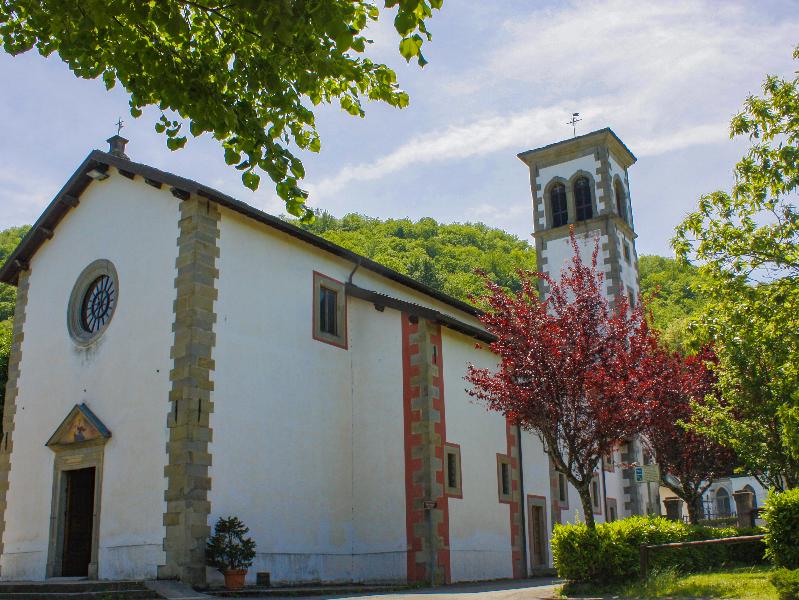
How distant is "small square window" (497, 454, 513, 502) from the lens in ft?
70.8

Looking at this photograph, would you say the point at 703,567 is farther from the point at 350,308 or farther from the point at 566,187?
the point at 566,187

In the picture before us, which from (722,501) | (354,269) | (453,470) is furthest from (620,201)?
(722,501)

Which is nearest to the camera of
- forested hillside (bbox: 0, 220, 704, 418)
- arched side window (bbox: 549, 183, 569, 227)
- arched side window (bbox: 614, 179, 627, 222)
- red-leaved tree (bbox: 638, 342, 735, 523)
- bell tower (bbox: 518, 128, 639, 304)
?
red-leaved tree (bbox: 638, 342, 735, 523)

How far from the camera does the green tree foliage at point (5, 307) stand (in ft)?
83.4

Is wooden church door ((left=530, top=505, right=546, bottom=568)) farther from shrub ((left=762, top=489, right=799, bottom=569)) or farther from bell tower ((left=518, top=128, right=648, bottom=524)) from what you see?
shrub ((left=762, top=489, right=799, bottom=569))

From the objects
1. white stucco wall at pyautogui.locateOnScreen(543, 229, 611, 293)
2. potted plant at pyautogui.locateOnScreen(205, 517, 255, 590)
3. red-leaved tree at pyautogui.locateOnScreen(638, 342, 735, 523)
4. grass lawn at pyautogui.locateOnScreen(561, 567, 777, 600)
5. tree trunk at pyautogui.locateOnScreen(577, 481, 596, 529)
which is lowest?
grass lawn at pyautogui.locateOnScreen(561, 567, 777, 600)

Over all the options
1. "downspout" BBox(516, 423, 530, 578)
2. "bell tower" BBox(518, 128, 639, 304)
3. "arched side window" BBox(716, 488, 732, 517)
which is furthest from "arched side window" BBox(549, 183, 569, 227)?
"arched side window" BBox(716, 488, 732, 517)

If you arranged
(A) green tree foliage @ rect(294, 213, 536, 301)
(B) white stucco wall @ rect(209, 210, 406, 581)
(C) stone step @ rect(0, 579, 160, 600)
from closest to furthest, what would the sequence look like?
(C) stone step @ rect(0, 579, 160, 600) → (B) white stucco wall @ rect(209, 210, 406, 581) → (A) green tree foliage @ rect(294, 213, 536, 301)

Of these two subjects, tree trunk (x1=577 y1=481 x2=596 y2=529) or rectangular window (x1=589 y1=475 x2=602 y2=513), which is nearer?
tree trunk (x1=577 y1=481 x2=596 y2=529)

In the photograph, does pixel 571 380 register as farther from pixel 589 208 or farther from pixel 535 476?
pixel 589 208

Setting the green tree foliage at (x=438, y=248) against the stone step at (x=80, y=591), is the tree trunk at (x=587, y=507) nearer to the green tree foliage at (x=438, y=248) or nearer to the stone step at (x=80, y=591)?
the stone step at (x=80, y=591)

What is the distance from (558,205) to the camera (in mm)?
33469

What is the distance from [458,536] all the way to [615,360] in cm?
655

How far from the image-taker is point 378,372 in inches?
794
